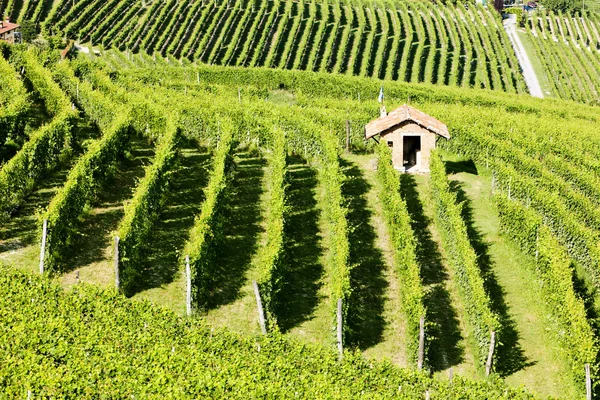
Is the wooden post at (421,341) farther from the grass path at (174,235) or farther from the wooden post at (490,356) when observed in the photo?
the grass path at (174,235)

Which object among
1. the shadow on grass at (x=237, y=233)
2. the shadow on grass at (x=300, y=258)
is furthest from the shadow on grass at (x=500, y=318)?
the shadow on grass at (x=237, y=233)

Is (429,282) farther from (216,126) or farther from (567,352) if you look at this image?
(216,126)

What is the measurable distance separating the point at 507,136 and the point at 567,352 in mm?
23386

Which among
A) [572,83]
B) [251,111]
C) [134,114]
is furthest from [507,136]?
[572,83]

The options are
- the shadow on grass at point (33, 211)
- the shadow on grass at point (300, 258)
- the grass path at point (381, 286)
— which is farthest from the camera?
the shadow on grass at point (33, 211)

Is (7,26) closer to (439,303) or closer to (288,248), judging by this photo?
(288,248)

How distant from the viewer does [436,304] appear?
29.9 metres

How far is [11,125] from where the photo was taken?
3997cm

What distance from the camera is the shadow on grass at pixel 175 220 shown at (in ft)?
99.1

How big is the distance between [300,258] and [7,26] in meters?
49.6

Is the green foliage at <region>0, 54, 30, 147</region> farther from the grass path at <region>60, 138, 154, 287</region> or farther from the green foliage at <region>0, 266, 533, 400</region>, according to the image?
the green foliage at <region>0, 266, 533, 400</region>

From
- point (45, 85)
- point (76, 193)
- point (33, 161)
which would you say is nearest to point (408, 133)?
point (76, 193)

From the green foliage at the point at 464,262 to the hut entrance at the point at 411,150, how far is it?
13.6 feet

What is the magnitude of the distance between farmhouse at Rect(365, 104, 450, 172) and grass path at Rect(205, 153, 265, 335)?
22.7 feet
